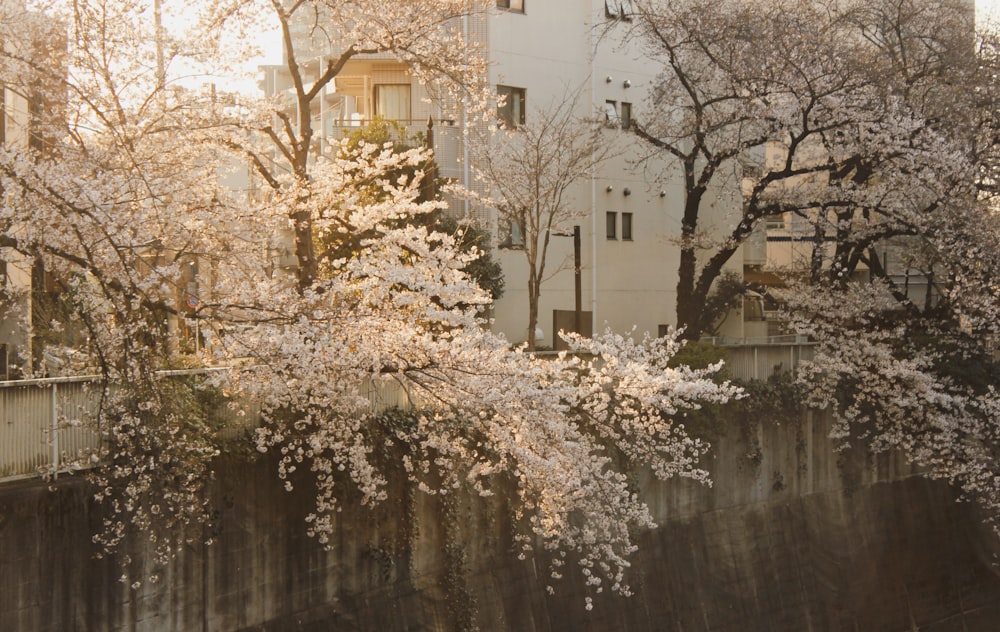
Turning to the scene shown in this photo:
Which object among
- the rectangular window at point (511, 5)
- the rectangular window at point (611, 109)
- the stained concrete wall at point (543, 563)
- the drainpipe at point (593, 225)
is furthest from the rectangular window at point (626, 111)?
the stained concrete wall at point (543, 563)

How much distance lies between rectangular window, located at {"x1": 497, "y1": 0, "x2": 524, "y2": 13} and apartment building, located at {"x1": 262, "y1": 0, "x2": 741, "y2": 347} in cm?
2

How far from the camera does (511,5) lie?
79.8 ft

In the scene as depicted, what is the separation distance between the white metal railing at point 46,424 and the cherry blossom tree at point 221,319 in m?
0.18

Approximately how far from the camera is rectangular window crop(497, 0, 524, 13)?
79.2ft

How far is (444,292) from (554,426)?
183 cm

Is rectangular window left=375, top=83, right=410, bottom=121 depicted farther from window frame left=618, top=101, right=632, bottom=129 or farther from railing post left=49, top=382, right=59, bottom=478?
railing post left=49, top=382, right=59, bottom=478

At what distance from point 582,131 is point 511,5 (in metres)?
3.75

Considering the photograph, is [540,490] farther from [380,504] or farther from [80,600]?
[80,600]

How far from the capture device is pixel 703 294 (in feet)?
66.4

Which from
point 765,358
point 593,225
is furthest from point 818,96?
point 593,225

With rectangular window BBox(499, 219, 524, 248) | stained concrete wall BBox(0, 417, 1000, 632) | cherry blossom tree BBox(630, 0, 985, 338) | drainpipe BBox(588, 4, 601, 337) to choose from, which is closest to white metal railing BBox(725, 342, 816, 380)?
stained concrete wall BBox(0, 417, 1000, 632)

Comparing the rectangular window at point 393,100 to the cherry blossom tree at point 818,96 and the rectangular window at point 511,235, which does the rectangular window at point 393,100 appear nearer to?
the rectangular window at point 511,235

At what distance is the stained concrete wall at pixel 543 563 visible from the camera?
10.5 metres

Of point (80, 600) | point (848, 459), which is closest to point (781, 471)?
point (848, 459)
